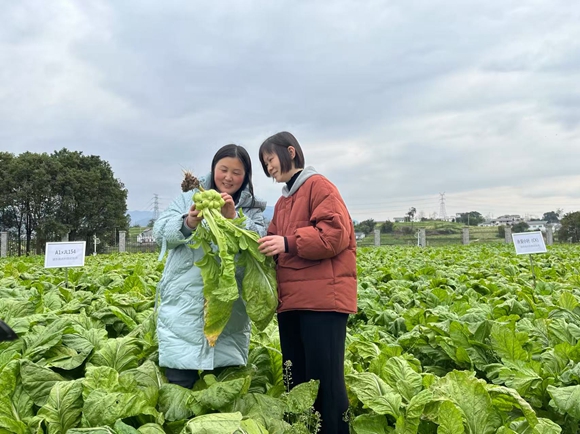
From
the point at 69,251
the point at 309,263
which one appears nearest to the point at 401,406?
the point at 309,263

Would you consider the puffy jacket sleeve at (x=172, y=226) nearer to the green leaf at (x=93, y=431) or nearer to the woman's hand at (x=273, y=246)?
the woman's hand at (x=273, y=246)

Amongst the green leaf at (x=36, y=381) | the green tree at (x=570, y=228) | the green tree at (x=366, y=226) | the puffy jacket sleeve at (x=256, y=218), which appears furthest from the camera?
the green tree at (x=366, y=226)

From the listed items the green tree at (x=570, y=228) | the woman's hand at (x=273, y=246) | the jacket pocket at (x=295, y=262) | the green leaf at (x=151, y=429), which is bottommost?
the green leaf at (x=151, y=429)

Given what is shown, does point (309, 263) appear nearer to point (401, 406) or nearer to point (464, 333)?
point (401, 406)

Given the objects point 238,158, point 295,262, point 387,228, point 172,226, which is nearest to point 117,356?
point 172,226

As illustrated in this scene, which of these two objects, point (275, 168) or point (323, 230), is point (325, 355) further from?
point (275, 168)

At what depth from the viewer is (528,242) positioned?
7.20 m

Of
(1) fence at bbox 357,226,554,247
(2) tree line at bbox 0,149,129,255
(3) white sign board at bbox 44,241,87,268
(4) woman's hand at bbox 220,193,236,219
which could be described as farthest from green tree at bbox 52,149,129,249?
(4) woman's hand at bbox 220,193,236,219

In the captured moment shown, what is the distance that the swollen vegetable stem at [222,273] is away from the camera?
8.17 ft

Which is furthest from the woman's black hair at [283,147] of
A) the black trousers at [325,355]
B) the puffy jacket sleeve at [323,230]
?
the black trousers at [325,355]

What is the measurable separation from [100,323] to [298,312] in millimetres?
2201

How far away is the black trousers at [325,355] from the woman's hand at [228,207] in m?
0.66

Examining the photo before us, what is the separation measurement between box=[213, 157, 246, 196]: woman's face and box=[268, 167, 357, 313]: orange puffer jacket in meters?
0.34

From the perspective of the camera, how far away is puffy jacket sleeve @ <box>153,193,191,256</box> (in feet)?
8.89
